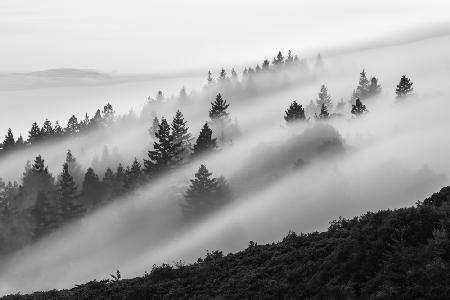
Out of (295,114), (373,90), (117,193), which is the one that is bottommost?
(117,193)

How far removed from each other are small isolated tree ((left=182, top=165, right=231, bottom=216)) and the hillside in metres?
56.6

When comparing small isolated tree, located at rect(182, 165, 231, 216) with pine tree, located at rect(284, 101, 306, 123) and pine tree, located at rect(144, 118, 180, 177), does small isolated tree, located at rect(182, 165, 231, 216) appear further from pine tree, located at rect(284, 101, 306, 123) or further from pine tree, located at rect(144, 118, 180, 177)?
pine tree, located at rect(284, 101, 306, 123)

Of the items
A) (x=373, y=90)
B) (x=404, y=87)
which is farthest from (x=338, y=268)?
(x=373, y=90)

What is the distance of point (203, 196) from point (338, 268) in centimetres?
6583

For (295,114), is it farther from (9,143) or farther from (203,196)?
(9,143)

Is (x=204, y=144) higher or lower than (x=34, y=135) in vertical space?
lower

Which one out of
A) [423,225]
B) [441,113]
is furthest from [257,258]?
[441,113]

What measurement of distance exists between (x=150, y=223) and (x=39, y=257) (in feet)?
60.8

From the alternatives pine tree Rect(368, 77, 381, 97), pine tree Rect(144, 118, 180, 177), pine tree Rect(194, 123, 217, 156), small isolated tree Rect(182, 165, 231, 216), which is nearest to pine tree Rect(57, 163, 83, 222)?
pine tree Rect(144, 118, 180, 177)

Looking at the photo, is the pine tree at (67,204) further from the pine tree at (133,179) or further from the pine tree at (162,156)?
the pine tree at (162,156)

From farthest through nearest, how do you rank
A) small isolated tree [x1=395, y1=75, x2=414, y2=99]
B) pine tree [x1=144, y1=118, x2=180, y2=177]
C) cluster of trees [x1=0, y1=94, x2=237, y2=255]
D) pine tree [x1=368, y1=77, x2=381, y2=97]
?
1. pine tree [x1=368, y1=77, x2=381, y2=97]
2. small isolated tree [x1=395, y1=75, x2=414, y2=99]
3. pine tree [x1=144, y1=118, x2=180, y2=177]
4. cluster of trees [x1=0, y1=94, x2=237, y2=255]

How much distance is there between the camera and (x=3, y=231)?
9688 cm

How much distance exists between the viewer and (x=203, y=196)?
81500 millimetres

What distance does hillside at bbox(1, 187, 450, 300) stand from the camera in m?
13.8
